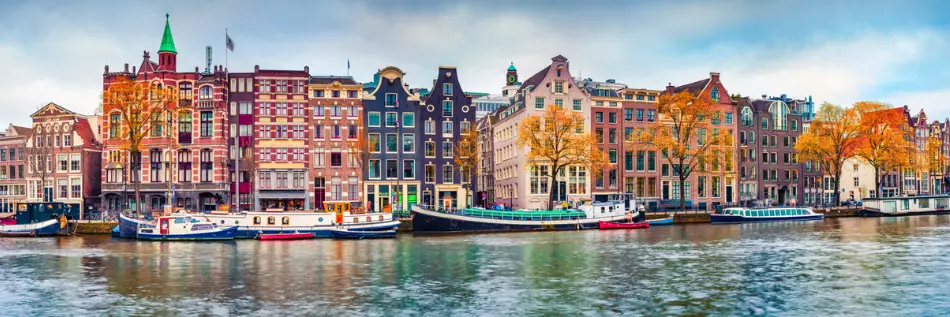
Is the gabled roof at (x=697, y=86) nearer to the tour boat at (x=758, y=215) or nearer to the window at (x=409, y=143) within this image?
the tour boat at (x=758, y=215)

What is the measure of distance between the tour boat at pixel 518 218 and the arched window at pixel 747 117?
127 feet

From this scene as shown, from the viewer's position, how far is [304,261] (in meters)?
55.3

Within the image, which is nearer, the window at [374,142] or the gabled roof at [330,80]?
the window at [374,142]

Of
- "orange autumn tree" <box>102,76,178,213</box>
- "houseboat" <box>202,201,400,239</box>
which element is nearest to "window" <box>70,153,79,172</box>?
"orange autumn tree" <box>102,76,178,213</box>

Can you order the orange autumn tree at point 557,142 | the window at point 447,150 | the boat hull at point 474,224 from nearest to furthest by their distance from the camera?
the boat hull at point 474,224 < the orange autumn tree at point 557,142 < the window at point 447,150

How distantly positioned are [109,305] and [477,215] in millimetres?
52151

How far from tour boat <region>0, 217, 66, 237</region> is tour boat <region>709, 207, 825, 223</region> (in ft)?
230

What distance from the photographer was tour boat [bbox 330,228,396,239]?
7744 centimetres

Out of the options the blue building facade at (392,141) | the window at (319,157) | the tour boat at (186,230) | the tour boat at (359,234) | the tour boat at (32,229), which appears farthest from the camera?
the blue building facade at (392,141)

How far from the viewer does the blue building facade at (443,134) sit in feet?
352

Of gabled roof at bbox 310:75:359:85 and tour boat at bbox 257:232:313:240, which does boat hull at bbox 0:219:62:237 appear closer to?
tour boat at bbox 257:232:313:240

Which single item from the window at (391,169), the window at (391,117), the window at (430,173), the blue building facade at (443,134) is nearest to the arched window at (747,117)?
the blue building facade at (443,134)

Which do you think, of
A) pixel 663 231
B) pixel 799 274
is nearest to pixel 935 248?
pixel 799 274

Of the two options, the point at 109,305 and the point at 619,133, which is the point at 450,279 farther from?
the point at 619,133
